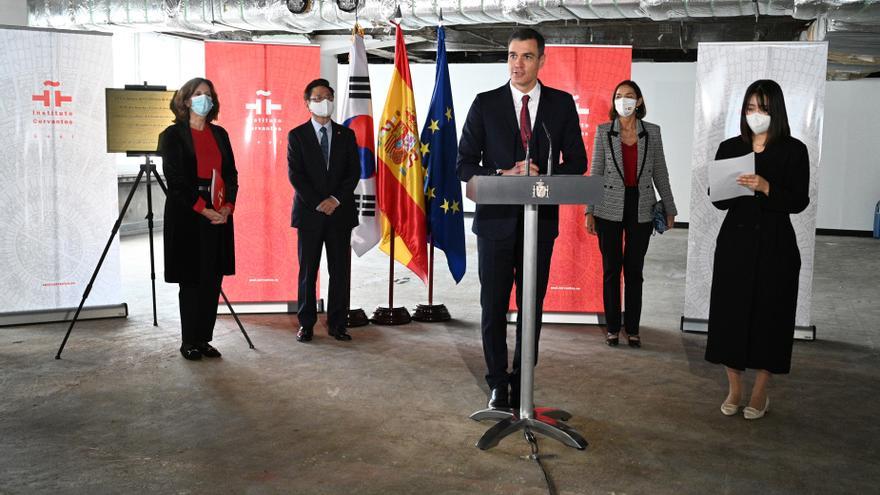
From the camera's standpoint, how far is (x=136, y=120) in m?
5.02

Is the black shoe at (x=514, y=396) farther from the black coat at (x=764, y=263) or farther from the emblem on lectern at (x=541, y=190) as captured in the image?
the emblem on lectern at (x=541, y=190)

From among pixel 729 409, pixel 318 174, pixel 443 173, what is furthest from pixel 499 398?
pixel 443 173

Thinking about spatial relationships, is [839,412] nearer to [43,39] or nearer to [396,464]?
[396,464]

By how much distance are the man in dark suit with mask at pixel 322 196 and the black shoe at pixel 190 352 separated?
0.72 m

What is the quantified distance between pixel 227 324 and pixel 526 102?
10.5ft

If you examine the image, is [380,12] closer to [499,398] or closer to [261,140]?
[261,140]

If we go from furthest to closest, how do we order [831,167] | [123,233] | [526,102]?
1. [831,167]
2. [123,233]
3. [526,102]

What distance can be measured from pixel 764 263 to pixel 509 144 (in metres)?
1.27

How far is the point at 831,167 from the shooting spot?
40.6 feet

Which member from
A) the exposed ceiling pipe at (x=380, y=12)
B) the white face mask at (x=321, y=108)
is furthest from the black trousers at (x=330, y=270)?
the exposed ceiling pipe at (x=380, y=12)

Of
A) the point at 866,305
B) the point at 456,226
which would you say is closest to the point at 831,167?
the point at 866,305

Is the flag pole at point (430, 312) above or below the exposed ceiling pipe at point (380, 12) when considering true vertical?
below

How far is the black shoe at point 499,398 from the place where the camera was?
3.67 meters

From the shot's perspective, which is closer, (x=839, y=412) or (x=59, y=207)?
(x=839, y=412)
